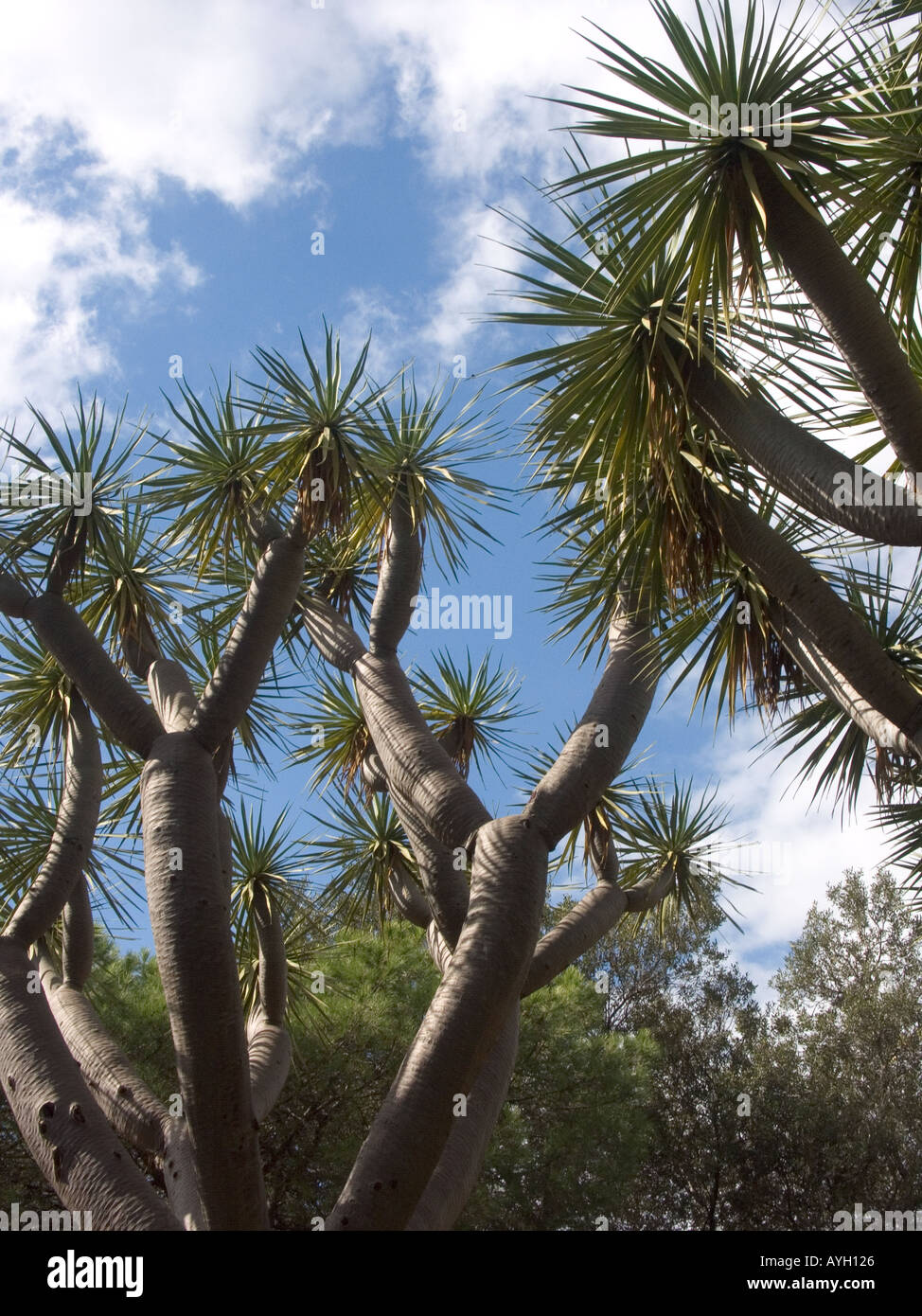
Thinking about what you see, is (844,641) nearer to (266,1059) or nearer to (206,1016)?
(206,1016)

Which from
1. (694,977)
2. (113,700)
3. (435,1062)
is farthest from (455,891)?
(694,977)

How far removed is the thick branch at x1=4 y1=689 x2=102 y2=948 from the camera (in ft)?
14.9

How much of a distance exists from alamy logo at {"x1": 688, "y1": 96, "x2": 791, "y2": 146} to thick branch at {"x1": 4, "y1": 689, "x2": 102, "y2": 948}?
12.6 feet

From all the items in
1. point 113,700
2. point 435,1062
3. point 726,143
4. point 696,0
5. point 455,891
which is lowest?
point 435,1062

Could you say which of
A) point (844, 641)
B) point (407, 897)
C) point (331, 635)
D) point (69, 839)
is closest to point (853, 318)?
point (844, 641)

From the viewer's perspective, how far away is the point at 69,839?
4.90 metres

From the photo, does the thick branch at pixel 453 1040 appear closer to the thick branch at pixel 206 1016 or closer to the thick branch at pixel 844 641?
the thick branch at pixel 206 1016

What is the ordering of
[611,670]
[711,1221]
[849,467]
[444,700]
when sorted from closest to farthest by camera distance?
1. [849,467]
2. [611,670]
3. [444,700]
4. [711,1221]

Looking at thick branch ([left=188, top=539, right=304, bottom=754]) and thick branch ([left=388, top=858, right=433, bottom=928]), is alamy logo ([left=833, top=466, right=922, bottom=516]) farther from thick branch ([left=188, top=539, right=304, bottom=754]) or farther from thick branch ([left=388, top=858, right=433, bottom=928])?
thick branch ([left=388, top=858, right=433, bottom=928])

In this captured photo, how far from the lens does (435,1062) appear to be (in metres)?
3.70

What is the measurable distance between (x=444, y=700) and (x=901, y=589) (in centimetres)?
331

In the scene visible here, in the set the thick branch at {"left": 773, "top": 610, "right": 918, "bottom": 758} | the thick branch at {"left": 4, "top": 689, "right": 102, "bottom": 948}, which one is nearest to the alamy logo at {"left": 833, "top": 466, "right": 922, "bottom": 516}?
the thick branch at {"left": 773, "top": 610, "right": 918, "bottom": 758}

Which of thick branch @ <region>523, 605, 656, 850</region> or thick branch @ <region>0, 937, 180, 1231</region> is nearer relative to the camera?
thick branch @ <region>0, 937, 180, 1231</region>

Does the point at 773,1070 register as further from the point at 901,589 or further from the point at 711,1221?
the point at 901,589
